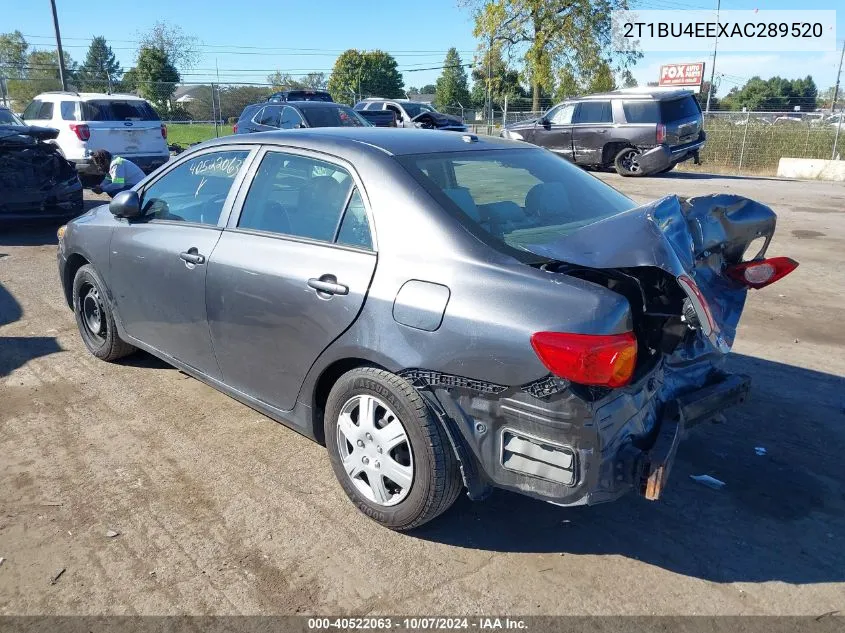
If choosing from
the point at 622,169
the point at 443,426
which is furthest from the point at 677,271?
the point at 622,169

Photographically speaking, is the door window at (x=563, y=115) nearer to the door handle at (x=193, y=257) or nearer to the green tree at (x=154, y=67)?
the door handle at (x=193, y=257)

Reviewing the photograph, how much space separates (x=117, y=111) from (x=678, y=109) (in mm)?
12840

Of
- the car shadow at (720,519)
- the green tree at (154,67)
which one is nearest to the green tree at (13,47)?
the green tree at (154,67)

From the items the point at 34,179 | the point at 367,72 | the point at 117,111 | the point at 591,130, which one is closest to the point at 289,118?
the point at 117,111

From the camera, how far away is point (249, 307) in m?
3.56

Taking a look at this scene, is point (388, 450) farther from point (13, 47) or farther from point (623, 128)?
point (13, 47)

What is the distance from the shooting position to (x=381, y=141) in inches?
139

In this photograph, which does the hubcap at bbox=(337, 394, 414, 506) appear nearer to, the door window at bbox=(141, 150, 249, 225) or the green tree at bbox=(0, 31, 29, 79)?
the door window at bbox=(141, 150, 249, 225)

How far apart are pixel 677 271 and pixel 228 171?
2632 millimetres

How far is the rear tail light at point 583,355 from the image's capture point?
8.19 feet

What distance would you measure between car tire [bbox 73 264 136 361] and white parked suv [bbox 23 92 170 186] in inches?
387

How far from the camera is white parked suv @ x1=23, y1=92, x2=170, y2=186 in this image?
14.1m

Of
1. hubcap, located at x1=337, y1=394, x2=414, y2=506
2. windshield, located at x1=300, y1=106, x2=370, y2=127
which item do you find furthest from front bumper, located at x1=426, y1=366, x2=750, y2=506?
windshield, located at x1=300, y1=106, x2=370, y2=127

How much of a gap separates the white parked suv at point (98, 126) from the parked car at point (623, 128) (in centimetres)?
838
